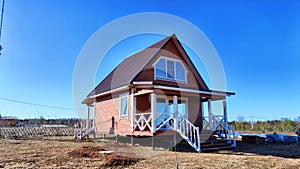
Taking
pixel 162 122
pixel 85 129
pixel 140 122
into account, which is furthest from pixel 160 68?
pixel 85 129

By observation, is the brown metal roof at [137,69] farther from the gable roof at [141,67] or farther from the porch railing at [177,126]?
the porch railing at [177,126]

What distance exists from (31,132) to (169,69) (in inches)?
552

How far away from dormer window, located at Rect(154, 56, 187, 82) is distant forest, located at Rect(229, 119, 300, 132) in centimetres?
1277

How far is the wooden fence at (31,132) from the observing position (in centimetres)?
1761

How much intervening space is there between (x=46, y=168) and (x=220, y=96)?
9.94 meters

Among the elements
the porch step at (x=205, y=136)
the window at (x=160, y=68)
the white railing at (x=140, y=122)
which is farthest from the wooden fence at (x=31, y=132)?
the porch step at (x=205, y=136)

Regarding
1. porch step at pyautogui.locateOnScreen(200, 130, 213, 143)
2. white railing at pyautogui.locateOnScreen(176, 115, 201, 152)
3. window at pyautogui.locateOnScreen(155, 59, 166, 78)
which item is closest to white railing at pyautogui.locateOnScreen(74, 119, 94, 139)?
window at pyautogui.locateOnScreen(155, 59, 166, 78)

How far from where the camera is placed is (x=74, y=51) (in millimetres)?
13656

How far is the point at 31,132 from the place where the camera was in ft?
62.4

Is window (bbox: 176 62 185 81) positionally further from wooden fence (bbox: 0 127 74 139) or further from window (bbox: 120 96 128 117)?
wooden fence (bbox: 0 127 74 139)

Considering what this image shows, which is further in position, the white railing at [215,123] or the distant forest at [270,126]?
the distant forest at [270,126]

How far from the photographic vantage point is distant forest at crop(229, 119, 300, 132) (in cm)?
2022

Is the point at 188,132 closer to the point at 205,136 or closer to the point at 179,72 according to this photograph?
the point at 205,136

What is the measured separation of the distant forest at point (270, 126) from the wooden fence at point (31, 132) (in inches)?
703
